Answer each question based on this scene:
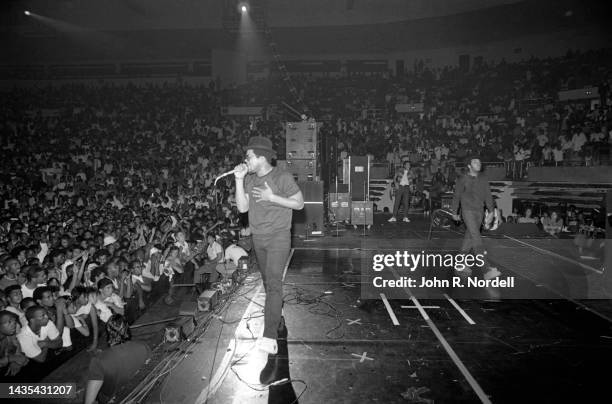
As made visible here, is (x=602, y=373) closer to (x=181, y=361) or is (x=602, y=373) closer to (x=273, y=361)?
(x=273, y=361)

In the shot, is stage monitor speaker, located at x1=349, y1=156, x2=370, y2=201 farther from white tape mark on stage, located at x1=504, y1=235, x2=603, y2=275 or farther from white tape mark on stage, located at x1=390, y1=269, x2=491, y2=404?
white tape mark on stage, located at x1=390, y1=269, x2=491, y2=404

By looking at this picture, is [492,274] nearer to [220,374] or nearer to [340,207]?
[220,374]

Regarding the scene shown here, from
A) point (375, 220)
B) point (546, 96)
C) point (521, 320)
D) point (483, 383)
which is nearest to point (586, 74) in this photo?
point (546, 96)

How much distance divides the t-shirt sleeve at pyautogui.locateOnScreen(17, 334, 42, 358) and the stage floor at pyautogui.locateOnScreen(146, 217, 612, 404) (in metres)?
2.11

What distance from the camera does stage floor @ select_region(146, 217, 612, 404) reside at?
2.81 meters

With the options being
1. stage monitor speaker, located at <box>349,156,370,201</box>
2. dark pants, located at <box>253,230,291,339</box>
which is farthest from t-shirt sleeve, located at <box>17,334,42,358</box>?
stage monitor speaker, located at <box>349,156,370,201</box>

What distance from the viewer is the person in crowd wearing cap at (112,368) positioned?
2.54 metres

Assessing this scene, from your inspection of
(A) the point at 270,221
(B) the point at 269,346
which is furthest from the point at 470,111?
(B) the point at 269,346

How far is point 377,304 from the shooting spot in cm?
453

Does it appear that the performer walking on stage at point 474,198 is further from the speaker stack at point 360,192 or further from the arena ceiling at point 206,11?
the arena ceiling at point 206,11

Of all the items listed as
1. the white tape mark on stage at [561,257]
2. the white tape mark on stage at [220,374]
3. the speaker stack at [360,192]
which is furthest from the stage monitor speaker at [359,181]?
the white tape mark on stage at [220,374]

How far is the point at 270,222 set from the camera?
3350 millimetres

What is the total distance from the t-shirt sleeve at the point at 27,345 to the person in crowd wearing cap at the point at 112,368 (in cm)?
220

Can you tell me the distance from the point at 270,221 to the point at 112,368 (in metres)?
1.48
